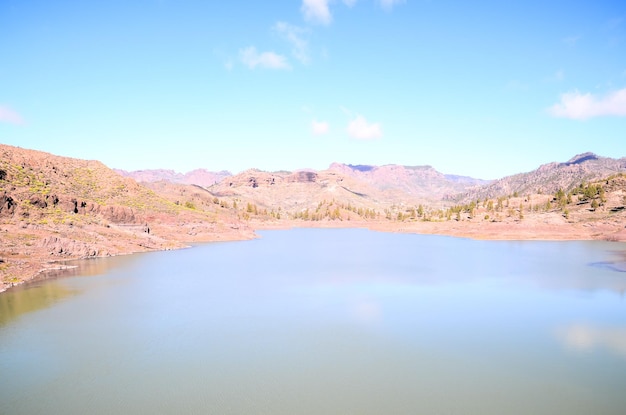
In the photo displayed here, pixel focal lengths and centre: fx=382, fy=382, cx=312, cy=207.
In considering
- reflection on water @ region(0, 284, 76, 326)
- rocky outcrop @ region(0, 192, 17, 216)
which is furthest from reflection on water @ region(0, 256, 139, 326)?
rocky outcrop @ region(0, 192, 17, 216)

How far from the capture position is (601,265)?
45.4 m

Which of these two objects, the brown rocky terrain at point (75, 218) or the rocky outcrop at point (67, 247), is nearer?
the brown rocky terrain at point (75, 218)

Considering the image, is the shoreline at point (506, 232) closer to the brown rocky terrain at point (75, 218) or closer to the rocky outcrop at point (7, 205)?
the brown rocky terrain at point (75, 218)

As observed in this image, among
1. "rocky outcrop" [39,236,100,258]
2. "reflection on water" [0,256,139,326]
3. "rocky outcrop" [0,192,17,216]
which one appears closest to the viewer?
"reflection on water" [0,256,139,326]

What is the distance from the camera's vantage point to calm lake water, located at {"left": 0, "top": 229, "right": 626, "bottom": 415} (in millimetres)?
13594

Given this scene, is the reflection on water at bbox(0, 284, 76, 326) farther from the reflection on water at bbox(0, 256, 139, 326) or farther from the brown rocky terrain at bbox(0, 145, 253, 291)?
the brown rocky terrain at bbox(0, 145, 253, 291)

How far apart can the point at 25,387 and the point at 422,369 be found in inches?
609

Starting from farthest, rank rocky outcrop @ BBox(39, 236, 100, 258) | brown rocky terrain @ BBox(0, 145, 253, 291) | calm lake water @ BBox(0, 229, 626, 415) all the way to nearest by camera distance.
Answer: rocky outcrop @ BBox(39, 236, 100, 258) → brown rocky terrain @ BBox(0, 145, 253, 291) → calm lake water @ BBox(0, 229, 626, 415)

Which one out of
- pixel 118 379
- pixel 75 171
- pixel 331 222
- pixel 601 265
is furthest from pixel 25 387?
pixel 331 222

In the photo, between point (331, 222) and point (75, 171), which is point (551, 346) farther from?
point (331, 222)

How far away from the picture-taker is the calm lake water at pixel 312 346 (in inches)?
535

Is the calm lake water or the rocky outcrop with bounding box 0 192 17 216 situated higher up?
the rocky outcrop with bounding box 0 192 17 216

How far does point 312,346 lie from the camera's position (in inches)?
733

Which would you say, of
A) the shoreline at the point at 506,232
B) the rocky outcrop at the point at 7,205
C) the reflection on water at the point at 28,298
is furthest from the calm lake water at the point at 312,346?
the shoreline at the point at 506,232
